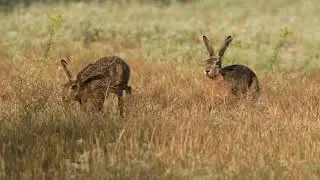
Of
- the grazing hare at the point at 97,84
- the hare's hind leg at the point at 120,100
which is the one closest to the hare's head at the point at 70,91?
the grazing hare at the point at 97,84

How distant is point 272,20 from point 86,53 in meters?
10.2

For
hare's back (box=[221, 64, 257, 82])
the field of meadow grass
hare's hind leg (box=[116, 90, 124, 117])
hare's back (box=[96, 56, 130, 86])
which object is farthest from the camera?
hare's back (box=[221, 64, 257, 82])

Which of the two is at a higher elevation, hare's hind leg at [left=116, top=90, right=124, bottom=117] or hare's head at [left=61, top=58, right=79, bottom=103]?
hare's head at [left=61, top=58, right=79, bottom=103]

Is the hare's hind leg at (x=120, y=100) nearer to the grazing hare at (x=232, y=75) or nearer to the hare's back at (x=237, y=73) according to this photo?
the grazing hare at (x=232, y=75)

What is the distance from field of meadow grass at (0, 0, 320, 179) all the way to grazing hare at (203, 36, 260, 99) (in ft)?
0.62

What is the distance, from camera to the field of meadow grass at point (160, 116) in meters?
5.74

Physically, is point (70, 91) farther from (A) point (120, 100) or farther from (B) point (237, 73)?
(B) point (237, 73)

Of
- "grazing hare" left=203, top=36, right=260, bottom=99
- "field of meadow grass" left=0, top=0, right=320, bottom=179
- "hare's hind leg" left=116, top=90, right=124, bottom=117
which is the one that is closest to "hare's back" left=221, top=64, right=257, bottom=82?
"grazing hare" left=203, top=36, right=260, bottom=99

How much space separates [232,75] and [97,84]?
6.46ft

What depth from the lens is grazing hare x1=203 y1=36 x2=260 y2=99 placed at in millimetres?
9117

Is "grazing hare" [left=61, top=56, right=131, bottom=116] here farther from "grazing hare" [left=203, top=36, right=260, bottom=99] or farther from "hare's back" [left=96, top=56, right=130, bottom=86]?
"grazing hare" [left=203, top=36, right=260, bottom=99]

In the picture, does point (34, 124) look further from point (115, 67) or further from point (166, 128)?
point (115, 67)

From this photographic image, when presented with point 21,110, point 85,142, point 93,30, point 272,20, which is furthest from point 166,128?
point 272,20

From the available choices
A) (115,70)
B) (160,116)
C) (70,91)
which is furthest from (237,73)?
(70,91)
